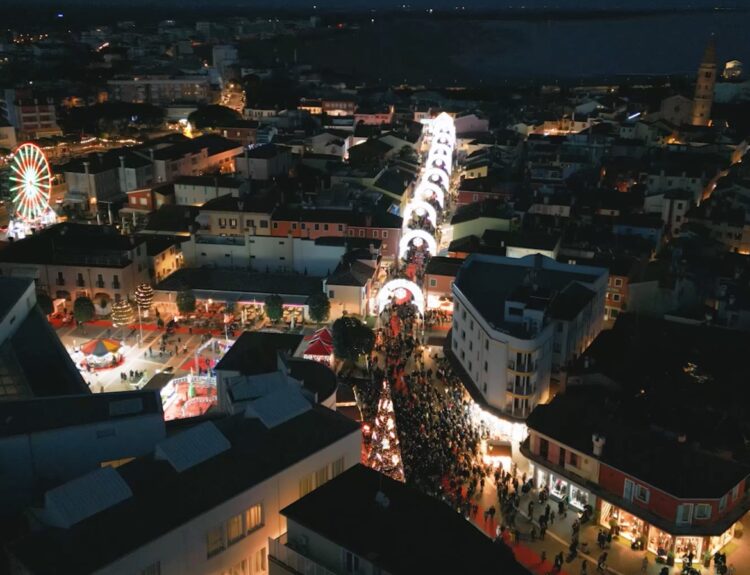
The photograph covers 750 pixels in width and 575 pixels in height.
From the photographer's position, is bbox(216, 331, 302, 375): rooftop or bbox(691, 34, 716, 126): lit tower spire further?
bbox(691, 34, 716, 126): lit tower spire

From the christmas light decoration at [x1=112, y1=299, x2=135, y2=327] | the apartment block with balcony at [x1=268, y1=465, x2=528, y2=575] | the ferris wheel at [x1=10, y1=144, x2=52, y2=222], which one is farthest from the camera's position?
the ferris wheel at [x1=10, y1=144, x2=52, y2=222]

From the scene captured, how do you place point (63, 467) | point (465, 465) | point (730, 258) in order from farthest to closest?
point (730, 258)
point (465, 465)
point (63, 467)

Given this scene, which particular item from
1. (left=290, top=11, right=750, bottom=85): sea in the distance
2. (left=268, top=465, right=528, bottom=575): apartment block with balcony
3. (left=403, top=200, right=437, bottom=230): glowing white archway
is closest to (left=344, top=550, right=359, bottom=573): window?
(left=268, top=465, right=528, bottom=575): apartment block with balcony

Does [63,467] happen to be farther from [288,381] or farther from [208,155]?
[208,155]

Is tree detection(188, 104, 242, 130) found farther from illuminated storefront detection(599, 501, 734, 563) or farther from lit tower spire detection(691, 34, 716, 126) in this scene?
illuminated storefront detection(599, 501, 734, 563)

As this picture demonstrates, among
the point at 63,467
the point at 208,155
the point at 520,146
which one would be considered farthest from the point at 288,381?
the point at 520,146

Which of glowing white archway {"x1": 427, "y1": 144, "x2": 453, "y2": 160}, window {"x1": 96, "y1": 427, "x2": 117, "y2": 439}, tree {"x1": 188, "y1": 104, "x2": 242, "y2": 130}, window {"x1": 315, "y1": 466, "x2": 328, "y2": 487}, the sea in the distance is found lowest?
window {"x1": 315, "y1": 466, "x2": 328, "y2": 487}
